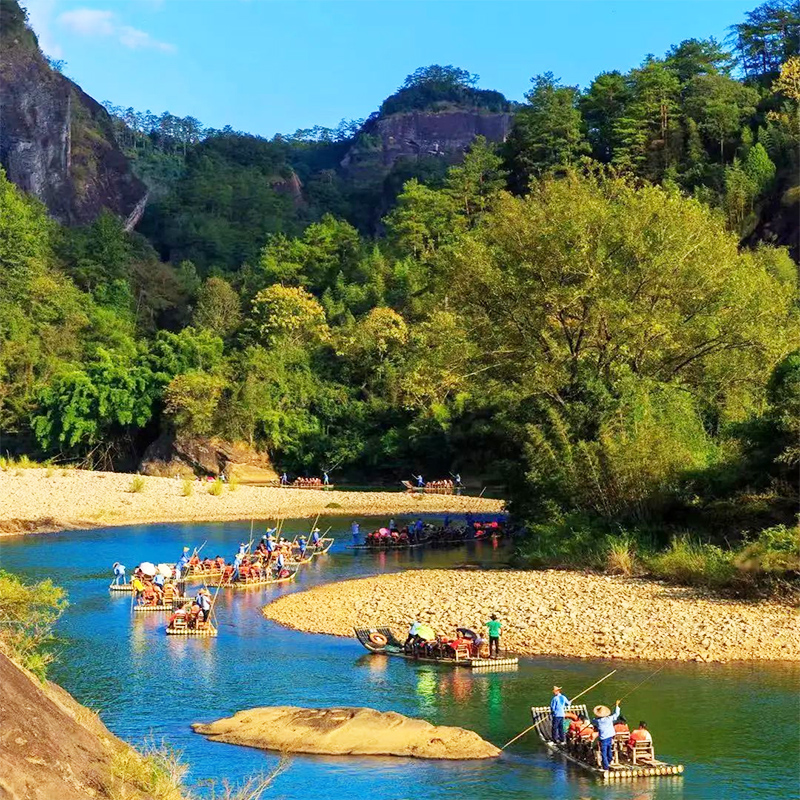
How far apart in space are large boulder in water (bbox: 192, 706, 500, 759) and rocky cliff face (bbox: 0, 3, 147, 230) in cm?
10445

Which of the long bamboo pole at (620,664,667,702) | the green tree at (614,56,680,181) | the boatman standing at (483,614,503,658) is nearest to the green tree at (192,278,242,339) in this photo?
the green tree at (614,56,680,181)

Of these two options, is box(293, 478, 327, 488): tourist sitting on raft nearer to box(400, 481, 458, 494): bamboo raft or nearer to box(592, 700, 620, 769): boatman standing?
box(400, 481, 458, 494): bamboo raft

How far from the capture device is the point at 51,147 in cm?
12744

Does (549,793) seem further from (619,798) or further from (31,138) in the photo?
(31,138)

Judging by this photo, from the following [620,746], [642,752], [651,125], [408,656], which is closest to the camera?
[642,752]

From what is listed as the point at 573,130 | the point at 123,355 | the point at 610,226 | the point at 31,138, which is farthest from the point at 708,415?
the point at 31,138

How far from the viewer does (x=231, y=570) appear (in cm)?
3797

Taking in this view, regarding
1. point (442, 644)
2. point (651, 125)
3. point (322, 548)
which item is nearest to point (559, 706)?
point (442, 644)

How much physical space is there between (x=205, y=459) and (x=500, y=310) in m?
37.2

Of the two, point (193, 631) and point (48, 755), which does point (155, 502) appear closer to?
point (193, 631)

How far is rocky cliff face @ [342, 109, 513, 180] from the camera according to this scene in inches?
7603

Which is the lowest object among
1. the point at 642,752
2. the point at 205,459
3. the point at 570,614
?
the point at 642,752

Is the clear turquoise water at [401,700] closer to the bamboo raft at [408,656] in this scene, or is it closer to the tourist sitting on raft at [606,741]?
the bamboo raft at [408,656]

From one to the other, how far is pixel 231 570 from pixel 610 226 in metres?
17.0
